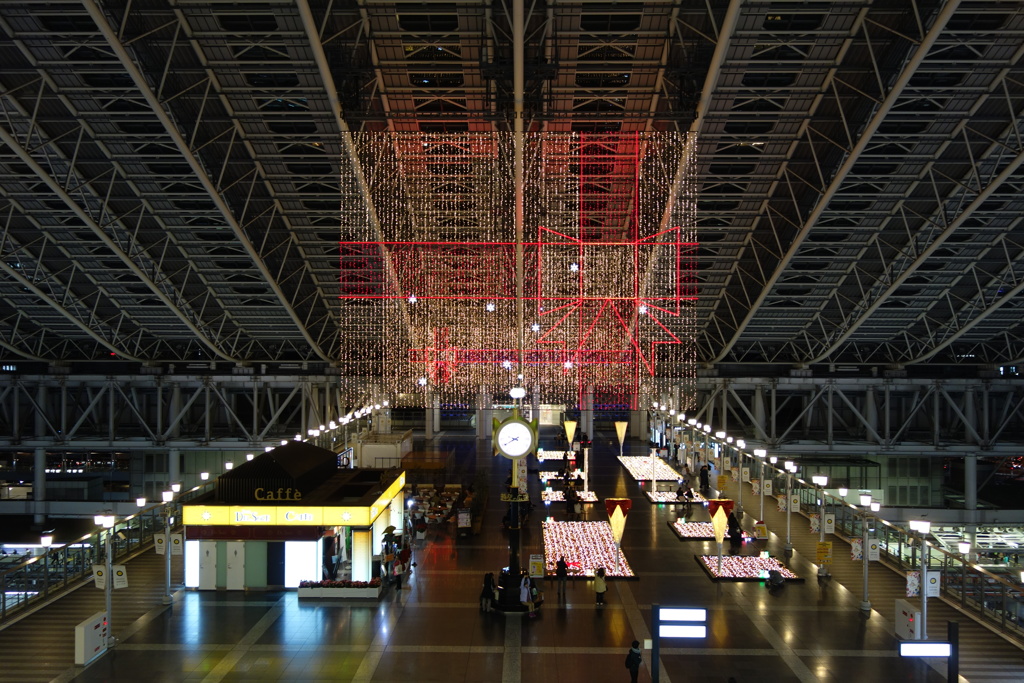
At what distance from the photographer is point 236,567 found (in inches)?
848

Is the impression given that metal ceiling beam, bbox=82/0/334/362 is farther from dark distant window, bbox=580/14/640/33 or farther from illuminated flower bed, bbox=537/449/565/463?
illuminated flower bed, bbox=537/449/565/463

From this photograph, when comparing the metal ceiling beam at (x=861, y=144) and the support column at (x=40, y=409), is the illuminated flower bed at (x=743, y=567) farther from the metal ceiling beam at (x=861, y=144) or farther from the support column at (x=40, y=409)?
the support column at (x=40, y=409)

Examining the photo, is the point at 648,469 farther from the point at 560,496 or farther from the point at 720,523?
the point at 720,523

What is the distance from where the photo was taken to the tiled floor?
16047 millimetres

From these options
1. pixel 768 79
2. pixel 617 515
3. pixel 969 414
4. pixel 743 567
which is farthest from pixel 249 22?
pixel 969 414

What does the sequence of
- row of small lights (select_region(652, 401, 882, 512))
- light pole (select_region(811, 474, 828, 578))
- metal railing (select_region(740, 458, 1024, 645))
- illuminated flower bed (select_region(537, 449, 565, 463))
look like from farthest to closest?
1. illuminated flower bed (select_region(537, 449, 565, 463))
2. row of small lights (select_region(652, 401, 882, 512))
3. light pole (select_region(811, 474, 828, 578))
4. metal railing (select_region(740, 458, 1024, 645))

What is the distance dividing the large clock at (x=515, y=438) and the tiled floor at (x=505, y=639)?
148 inches

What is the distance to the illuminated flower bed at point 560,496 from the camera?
34.0m

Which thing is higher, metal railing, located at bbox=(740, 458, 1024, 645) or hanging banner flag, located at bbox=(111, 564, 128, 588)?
hanging banner flag, located at bbox=(111, 564, 128, 588)

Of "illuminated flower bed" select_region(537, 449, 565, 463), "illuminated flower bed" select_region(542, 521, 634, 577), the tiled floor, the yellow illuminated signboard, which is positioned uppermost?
the yellow illuminated signboard

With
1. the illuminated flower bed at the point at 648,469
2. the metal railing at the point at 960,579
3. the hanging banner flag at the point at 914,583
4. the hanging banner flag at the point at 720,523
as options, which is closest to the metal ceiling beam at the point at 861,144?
the illuminated flower bed at the point at 648,469

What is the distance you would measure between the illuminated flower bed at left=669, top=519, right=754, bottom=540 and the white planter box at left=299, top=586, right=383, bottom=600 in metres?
11.4

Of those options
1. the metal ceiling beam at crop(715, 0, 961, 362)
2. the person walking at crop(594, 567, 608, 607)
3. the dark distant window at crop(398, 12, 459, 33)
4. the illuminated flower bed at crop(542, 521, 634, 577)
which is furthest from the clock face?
the metal ceiling beam at crop(715, 0, 961, 362)

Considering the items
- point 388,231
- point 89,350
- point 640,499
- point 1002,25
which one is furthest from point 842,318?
point 89,350
